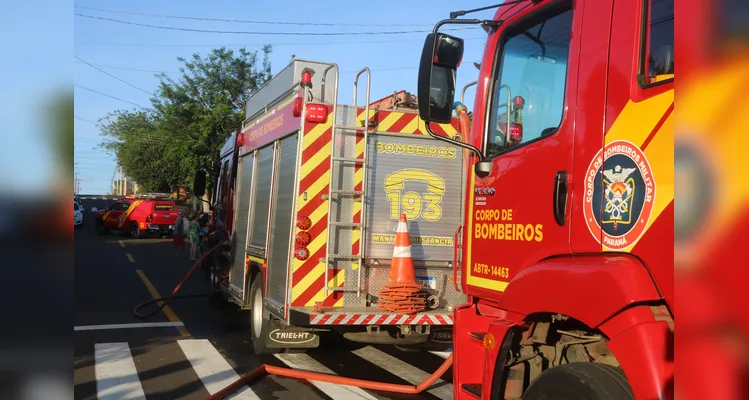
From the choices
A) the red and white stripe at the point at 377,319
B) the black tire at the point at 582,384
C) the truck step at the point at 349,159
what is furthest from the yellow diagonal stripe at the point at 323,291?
the black tire at the point at 582,384

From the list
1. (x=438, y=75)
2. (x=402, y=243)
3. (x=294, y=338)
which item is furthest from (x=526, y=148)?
(x=294, y=338)

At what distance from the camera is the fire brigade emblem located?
2.45 meters

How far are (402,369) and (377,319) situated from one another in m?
1.42

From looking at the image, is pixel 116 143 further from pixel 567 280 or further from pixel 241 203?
pixel 567 280

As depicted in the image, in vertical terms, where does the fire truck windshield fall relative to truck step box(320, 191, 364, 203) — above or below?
above

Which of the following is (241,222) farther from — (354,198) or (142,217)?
(142,217)

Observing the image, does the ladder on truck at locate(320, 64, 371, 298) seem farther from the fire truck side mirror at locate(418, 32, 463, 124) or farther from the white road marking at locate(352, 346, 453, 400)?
the fire truck side mirror at locate(418, 32, 463, 124)

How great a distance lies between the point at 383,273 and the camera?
21.9 feet

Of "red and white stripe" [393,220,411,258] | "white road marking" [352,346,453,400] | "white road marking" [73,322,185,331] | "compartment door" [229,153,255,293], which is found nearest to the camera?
"white road marking" [352,346,453,400]

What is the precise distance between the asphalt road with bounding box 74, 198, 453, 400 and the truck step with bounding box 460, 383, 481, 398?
2.62 metres

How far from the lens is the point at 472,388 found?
11.4ft

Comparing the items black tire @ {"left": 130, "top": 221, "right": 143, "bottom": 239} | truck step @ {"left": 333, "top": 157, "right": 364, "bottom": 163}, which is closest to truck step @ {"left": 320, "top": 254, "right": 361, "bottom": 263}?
truck step @ {"left": 333, "top": 157, "right": 364, "bottom": 163}

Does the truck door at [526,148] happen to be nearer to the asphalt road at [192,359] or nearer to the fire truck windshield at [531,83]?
the fire truck windshield at [531,83]

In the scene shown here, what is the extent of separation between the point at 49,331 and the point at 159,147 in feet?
155
